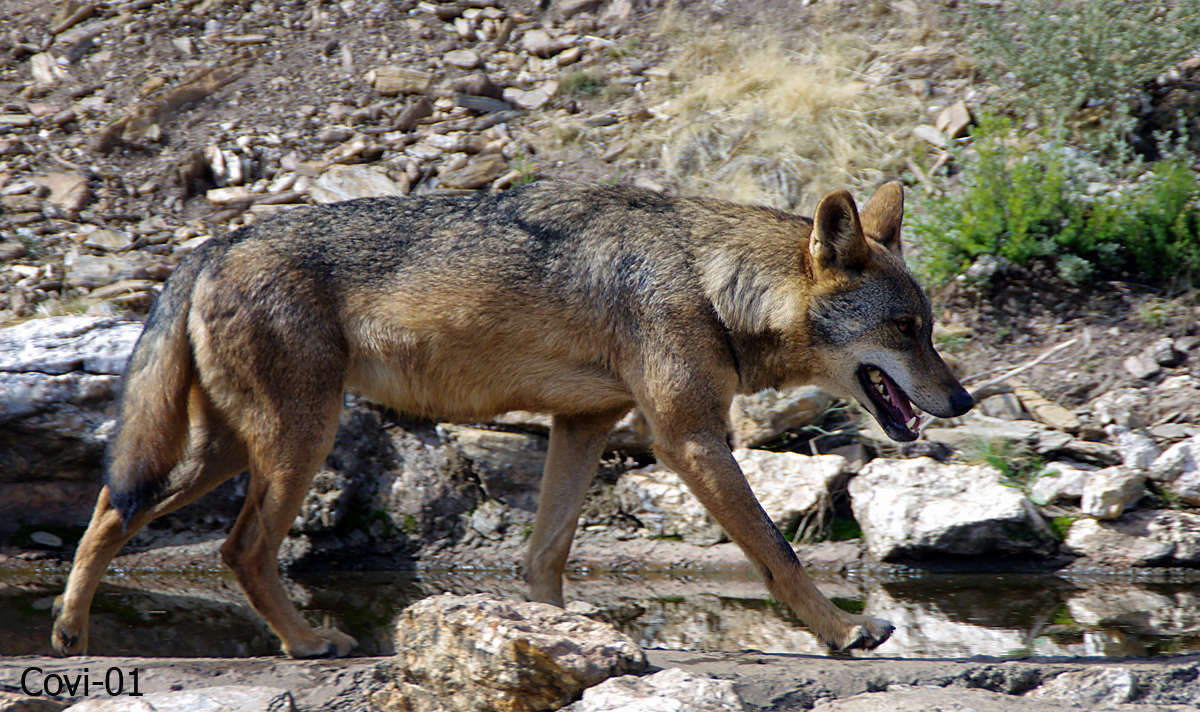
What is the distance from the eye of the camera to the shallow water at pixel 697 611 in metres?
5.05

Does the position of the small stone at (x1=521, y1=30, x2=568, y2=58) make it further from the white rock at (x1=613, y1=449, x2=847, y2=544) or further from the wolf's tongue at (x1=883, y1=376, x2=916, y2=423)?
the wolf's tongue at (x1=883, y1=376, x2=916, y2=423)

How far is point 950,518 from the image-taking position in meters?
6.12

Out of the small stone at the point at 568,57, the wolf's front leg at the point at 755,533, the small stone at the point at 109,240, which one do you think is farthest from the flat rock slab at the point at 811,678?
the small stone at the point at 568,57

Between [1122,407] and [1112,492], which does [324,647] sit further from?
[1122,407]

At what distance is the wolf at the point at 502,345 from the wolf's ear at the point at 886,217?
0.18 m

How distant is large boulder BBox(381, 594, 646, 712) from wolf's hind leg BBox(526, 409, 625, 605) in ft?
4.09

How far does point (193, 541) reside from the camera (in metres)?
6.43

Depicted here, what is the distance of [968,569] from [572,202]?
327 centimetres

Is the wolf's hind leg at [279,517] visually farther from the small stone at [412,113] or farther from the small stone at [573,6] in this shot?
the small stone at [573,6]

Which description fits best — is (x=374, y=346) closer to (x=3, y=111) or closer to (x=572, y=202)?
(x=572, y=202)

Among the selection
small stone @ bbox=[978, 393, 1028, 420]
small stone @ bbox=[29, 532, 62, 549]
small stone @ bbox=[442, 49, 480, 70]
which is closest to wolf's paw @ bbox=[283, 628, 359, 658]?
small stone @ bbox=[29, 532, 62, 549]

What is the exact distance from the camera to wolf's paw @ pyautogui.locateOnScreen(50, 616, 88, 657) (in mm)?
4418

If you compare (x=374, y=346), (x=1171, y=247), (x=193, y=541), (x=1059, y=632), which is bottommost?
(x=193, y=541)

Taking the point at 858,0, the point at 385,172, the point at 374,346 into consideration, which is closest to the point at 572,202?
the point at 374,346
